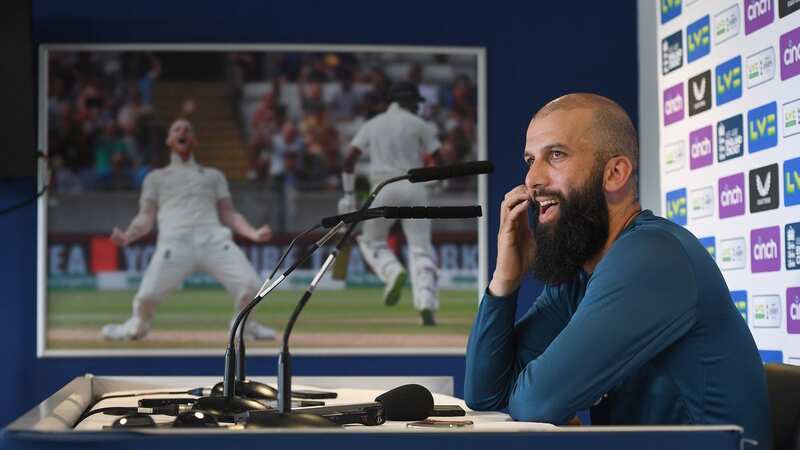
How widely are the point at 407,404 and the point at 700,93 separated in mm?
3036

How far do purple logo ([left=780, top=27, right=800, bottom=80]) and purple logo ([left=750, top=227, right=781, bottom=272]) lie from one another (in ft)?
1.84

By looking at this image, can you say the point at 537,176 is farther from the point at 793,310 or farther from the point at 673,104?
the point at 673,104

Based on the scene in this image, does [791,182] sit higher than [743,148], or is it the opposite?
[743,148]

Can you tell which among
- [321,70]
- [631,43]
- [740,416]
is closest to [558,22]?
[631,43]

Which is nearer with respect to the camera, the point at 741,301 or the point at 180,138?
the point at 741,301

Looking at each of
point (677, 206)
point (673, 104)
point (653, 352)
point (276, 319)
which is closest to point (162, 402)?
point (653, 352)

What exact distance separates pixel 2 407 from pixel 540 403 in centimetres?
393

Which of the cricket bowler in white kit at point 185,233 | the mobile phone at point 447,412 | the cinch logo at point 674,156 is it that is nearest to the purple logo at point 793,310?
the cinch logo at point 674,156

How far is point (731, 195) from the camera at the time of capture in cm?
430

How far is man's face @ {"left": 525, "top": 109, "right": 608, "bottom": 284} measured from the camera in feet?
7.23

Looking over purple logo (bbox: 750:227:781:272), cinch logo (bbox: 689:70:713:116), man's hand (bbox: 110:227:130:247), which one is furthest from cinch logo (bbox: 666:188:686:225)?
man's hand (bbox: 110:227:130:247)

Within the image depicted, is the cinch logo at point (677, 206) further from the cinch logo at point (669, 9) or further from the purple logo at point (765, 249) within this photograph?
the cinch logo at point (669, 9)

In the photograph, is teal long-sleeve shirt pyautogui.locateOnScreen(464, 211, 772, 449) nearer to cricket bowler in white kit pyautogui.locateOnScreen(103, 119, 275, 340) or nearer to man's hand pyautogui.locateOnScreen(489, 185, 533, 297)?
man's hand pyautogui.locateOnScreen(489, 185, 533, 297)

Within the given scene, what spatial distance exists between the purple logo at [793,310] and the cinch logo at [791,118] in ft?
1.79
